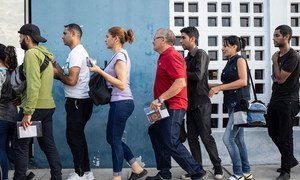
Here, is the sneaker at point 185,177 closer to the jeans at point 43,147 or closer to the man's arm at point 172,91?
the man's arm at point 172,91

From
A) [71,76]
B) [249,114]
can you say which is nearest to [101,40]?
[71,76]

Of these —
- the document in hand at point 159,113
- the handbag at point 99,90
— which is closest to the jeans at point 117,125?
the handbag at point 99,90

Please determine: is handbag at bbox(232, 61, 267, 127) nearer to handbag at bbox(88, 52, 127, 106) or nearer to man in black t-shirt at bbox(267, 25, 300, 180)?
man in black t-shirt at bbox(267, 25, 300, 180)

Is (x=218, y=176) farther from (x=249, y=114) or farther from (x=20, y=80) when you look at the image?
(x=20, y=80)

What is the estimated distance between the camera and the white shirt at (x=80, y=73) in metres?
4.37

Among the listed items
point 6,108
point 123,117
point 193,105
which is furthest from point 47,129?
point 193,105

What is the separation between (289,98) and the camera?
473 centimetres

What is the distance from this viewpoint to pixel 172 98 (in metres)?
4.21

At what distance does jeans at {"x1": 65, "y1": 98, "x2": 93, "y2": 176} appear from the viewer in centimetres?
445

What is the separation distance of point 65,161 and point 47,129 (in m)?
1.26

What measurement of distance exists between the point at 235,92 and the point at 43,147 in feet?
7.25

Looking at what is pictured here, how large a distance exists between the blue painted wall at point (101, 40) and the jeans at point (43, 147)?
1109 mm

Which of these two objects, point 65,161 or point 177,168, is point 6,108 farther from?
point 177,168

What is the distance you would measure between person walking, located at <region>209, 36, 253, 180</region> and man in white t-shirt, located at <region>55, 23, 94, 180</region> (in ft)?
4.77
